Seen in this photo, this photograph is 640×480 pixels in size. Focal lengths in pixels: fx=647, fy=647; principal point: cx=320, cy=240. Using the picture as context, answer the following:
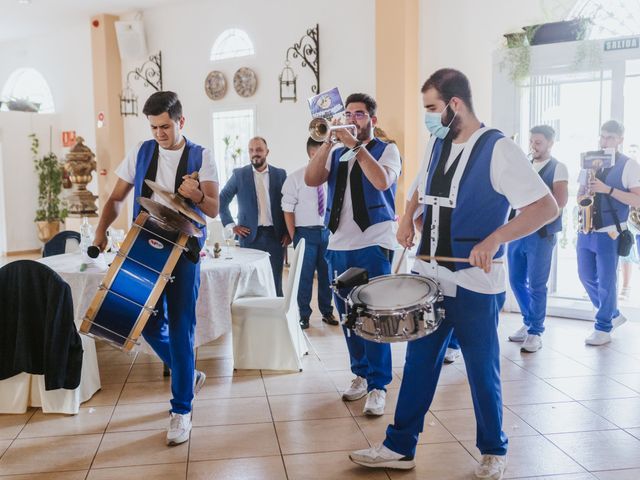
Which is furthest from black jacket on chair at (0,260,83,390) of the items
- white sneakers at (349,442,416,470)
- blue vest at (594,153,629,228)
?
blue vest at (594,153,629,228)

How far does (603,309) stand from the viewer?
477cm

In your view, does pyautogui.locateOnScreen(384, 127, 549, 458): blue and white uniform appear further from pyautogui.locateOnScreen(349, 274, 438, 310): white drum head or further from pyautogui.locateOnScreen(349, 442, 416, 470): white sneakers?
pyautogui.locateOnScreen(349, 442, 416, 470): white sneakers

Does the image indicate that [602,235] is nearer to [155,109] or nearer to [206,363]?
[206,363]

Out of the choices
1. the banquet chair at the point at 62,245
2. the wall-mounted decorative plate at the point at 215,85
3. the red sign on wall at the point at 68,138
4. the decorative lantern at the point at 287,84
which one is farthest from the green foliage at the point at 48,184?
the banquet chair at the point at 62,245

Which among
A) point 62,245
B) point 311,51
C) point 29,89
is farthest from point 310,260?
point 29,89

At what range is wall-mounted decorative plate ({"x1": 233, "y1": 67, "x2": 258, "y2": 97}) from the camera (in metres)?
8.38

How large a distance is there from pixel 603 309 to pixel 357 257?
2501 mm

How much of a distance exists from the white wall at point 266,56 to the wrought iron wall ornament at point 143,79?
10 cm

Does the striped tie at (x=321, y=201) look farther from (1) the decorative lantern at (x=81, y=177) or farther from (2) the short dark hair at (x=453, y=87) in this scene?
(1) the decorative lantern at (x=81, y=177)

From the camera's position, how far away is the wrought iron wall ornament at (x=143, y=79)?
9344 mm

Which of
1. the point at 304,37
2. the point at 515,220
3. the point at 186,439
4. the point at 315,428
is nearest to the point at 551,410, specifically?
the point at 315,428

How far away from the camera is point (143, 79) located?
9.57m

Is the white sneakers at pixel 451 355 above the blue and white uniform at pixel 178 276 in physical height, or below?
below

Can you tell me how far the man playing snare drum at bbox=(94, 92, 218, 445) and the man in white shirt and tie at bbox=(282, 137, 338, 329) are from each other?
2.12 metres
